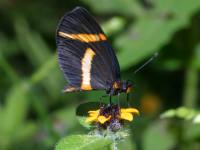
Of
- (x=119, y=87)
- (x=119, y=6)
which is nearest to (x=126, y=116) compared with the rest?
(x=119, y=87)

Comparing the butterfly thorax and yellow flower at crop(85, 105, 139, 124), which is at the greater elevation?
the butterfly thorax

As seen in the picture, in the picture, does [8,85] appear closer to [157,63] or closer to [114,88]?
[157,63]

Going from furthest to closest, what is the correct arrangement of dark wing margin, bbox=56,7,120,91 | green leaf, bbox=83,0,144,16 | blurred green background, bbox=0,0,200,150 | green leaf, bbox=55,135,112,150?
green leaf, bbox=83,0,144,16 < blurred green background, bbox=0,0,200,150 < dark wing margin, bbox=56,7,120,91 < green leaf, bbox=55,135,112,150

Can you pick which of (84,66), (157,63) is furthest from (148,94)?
(84,66)

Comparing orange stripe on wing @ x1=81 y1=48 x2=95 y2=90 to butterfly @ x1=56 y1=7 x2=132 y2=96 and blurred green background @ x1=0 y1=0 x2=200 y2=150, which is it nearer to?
butterfly @ x1=56 y1=7 x2=132 y2=96

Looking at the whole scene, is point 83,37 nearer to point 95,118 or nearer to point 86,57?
point 86,57

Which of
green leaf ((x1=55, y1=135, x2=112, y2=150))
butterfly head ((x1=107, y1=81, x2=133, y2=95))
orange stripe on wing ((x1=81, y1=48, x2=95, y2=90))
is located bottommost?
green leaf ((x1=55, y1=135, x2=112, y2=150))

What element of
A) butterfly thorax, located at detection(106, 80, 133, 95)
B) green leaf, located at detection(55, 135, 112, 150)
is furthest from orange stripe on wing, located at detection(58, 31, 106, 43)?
green leaf, located at detection(55, 135, 112, 150)
